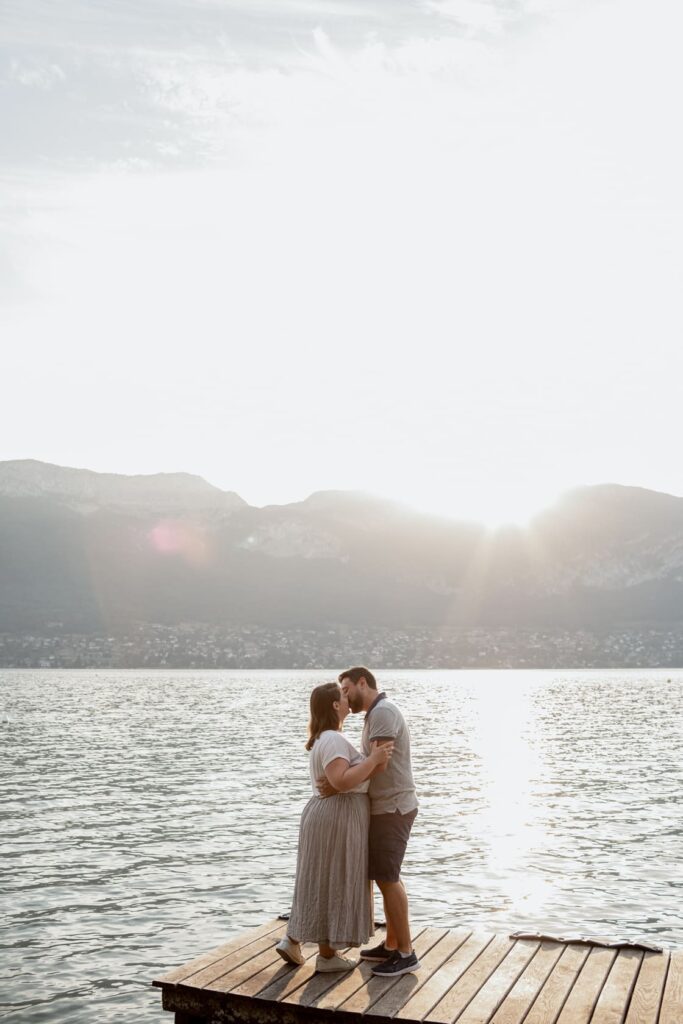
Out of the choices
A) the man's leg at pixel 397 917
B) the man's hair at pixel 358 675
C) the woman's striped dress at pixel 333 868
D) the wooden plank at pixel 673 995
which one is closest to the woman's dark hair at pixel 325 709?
the woman's striped dress at pixel 333 868

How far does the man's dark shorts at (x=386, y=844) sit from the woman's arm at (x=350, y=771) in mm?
784

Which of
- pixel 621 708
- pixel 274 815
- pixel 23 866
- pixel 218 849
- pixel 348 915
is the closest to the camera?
pixel 348 915

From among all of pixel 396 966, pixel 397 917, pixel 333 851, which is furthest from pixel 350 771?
pixel 396 966

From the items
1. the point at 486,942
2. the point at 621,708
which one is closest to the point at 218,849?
the point at 486,942

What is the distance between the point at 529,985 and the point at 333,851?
263 cm

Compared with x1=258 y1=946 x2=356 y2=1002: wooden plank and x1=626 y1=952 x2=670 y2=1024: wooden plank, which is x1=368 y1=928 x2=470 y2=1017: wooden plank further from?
x1=626 y1=952 x2=670 y2=1024: wooden plank

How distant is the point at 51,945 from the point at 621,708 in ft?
357

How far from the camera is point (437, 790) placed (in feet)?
151

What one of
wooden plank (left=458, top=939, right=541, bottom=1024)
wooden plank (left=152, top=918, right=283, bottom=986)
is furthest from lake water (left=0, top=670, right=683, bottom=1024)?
wooden plank (left=458, top=939, right=541, bottom=1024)

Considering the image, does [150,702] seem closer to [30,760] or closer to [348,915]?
[30,760]

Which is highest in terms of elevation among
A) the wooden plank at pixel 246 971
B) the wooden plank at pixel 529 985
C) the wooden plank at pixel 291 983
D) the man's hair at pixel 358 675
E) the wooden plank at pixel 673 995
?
the man's hair at pixel 358 675

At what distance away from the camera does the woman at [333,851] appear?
12367 millimetres

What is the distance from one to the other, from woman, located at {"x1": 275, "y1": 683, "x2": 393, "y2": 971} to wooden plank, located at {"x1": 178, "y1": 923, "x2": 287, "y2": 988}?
601 millimetres

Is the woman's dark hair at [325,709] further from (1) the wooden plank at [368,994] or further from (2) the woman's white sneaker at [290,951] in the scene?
(1) the wooden plank at [368,994]
